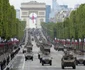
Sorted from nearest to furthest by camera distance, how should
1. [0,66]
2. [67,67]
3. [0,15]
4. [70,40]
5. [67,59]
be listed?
[0,66] < [67,59] < [67,67] < [0,15] < [70,40]

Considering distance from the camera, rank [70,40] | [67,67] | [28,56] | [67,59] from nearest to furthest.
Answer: [67,59]
[67,67]
[28,56]
[70,40]

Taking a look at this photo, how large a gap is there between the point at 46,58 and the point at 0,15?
25.1 metres

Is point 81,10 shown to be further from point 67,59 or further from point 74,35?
point 67,59

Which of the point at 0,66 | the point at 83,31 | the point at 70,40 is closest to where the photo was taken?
the point at 0,66

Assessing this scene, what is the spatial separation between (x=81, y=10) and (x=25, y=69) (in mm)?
76040

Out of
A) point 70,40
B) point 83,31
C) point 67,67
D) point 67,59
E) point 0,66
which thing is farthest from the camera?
point 70,40

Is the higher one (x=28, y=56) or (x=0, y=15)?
(x=0, y=15)

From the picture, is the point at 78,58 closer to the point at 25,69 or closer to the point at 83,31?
the point at 25,69

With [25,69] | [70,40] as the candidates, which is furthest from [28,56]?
[70,40]

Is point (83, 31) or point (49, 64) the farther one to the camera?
point (83, 31)

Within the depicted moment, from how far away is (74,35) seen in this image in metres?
145

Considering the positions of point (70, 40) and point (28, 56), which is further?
point (70, 40)

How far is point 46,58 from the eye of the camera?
61.6 m

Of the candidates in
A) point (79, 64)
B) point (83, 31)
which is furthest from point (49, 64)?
point (83, 31)
